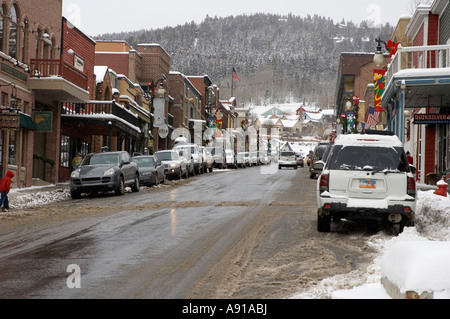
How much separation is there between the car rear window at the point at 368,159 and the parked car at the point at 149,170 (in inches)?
676

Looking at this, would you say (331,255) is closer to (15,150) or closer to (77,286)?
(77,286)

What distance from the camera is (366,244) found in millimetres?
11180

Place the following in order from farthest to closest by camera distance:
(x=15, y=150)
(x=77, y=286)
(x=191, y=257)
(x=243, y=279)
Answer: (x=15, y=150)
(x=191, y=257)
(x=243, y=279)
(x=77, y=286)

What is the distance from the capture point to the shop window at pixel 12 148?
2703 centimetres

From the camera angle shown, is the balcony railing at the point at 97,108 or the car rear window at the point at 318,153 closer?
the balcony railing at the point at 97,108

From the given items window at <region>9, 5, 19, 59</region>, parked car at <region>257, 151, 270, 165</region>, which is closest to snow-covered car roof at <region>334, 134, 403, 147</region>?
window at <region>9, 5, 19, 59</region>

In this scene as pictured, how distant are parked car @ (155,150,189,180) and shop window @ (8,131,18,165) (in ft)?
29.2

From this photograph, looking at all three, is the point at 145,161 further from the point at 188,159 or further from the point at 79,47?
the point at 79,47

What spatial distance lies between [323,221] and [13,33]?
19.4 metres

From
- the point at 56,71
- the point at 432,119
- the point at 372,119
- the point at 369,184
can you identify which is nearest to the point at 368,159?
the point at 369,184

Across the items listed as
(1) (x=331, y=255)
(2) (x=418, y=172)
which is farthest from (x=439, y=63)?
(1) (x=331, y=255)

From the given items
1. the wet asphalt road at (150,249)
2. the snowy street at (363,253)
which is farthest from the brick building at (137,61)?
the wet asphalt road at (150,249)

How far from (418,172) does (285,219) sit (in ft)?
60.7

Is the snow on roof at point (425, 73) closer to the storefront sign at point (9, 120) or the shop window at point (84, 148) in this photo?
the storefront sign at point (9, 120)
